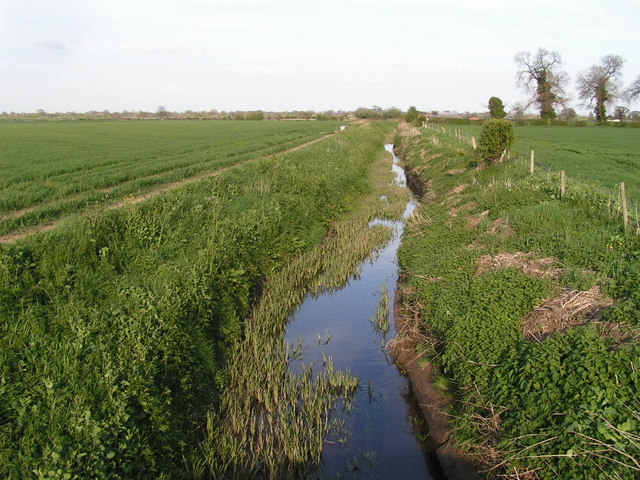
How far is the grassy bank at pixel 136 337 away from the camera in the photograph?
4633 millimetres

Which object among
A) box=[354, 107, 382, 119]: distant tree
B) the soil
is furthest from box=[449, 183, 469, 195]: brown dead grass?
box=[354, 107, 382, 119]: distant tree

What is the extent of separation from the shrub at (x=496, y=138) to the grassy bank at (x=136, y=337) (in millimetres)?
10443

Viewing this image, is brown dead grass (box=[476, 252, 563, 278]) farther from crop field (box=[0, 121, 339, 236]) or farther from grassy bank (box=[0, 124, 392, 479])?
crop field (box=[0, 121, 339, 236])

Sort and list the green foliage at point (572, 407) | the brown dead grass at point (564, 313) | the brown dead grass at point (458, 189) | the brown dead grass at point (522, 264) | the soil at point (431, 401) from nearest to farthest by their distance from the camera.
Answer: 1. the green foliage at point (572, 407)
2. the soil at point (431, 401)
3. the brown dead grass at point (564, 313)
4. the brown dead grass at point (522, 264)
5. the brown dead grass at point (458, 189)

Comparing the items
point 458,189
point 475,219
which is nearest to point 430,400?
point 475,219

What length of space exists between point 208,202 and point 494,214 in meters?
6.86

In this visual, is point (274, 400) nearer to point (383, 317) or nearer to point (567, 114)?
point (383, 317)

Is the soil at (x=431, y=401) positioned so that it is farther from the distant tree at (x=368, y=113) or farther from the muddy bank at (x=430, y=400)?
the distant tree at (x=368, y=113)

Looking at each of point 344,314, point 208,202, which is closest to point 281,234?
point 208,202

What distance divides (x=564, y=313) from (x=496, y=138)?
43.5ft

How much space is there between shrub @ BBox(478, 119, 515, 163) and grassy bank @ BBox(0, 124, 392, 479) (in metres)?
10.4

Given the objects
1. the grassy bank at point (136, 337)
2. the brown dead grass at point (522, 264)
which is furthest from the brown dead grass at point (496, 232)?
the grassy bank at point (136, 337)

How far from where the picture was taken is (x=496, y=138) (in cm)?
1842

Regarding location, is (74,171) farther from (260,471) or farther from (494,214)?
(260,471)
